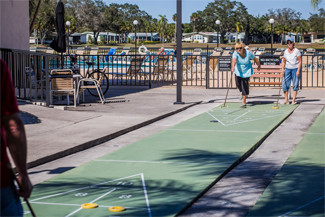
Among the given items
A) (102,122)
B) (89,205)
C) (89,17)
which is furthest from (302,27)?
(89,205)

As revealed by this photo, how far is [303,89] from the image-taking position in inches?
667

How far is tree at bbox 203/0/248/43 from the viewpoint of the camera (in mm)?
114750

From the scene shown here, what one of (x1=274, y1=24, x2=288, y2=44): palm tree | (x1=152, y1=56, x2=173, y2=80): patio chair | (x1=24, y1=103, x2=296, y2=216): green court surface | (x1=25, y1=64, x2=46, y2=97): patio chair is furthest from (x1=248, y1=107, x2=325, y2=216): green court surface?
(x1=274, y1=24, x2=288, y2=44): palm tree

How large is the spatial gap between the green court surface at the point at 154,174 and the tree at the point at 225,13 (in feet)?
348

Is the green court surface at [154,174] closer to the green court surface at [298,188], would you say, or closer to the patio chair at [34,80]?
the green court surface at [298,188]

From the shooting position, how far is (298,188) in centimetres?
523

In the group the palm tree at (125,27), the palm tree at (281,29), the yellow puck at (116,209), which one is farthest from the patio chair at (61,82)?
the palm tree at (281,29)

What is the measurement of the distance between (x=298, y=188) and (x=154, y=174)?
1781 millimetres

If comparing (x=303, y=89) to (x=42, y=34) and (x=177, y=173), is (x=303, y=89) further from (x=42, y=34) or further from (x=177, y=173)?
(x=42, y=34)

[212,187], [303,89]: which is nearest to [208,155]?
[212,187]

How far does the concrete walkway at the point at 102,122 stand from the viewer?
22.4 feet

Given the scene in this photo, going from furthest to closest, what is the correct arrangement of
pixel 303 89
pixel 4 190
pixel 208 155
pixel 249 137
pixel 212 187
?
pixel 303 89 < pixel 249 137 < pixel 208 155 < pixel 212 187 < pixel 4 190

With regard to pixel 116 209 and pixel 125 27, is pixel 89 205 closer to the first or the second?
pixel 116 209

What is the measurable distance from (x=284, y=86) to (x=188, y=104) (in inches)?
106
